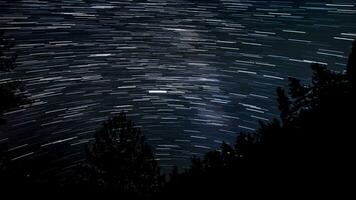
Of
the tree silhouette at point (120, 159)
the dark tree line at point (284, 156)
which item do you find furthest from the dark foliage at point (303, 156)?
the tree silhouette at point (120, 159)

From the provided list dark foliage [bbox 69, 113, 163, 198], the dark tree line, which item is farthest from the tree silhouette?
the dark tree line

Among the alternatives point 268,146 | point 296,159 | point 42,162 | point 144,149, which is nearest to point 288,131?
point 268,146

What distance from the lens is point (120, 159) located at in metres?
24.3

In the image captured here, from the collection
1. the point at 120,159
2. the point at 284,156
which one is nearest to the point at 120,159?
the point at 120,159

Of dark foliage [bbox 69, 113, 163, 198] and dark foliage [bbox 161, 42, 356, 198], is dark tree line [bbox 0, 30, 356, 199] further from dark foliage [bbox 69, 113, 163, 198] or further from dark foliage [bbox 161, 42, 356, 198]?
dark foliage [bbox 69, 113, 163, 198]

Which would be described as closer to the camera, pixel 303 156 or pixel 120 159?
pixel 303 156

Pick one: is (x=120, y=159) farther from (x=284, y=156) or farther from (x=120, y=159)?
(x=284, y=156)

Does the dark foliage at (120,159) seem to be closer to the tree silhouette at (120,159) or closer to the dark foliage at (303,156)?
the tree silhouette at (120,159)

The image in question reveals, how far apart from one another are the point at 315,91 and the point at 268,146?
12.3ft

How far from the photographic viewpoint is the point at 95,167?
24188 mm

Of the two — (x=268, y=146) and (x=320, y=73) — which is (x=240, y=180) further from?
(x=320, y=73)

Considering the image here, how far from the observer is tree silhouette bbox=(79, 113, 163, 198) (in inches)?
948

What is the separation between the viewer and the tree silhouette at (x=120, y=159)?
79.0 feet

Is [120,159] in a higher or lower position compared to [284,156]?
lower
